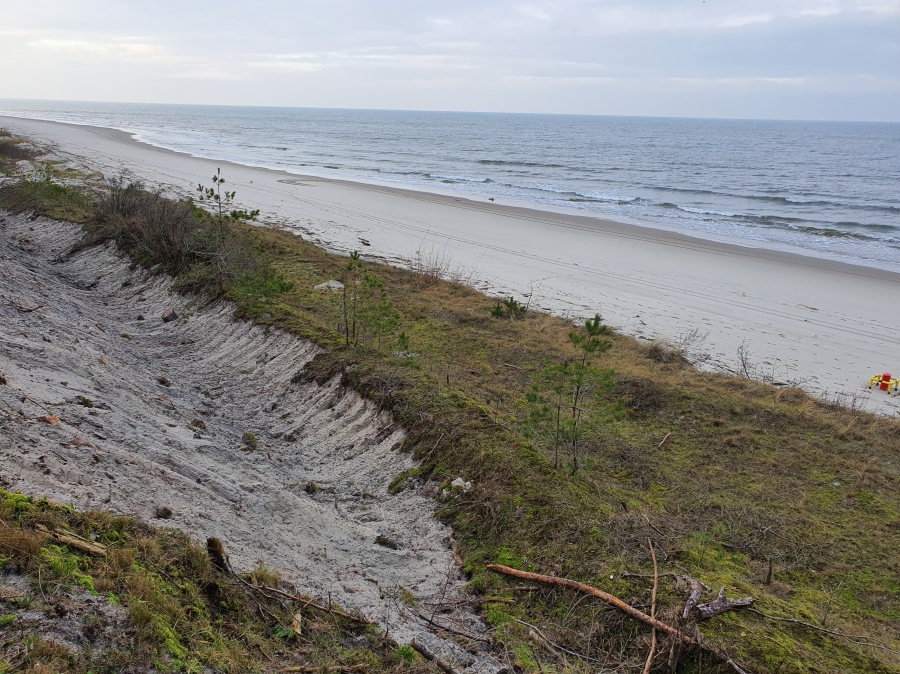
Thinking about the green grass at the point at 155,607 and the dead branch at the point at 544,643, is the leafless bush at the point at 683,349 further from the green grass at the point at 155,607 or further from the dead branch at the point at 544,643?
the green grass at the point at 155,607

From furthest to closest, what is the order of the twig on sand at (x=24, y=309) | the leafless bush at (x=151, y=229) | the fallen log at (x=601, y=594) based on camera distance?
1. the leafless bush at (x=151, y=229)
2. the twig on sand at (x=24, y=309)
3. the fallen log at (x=601, y=594)

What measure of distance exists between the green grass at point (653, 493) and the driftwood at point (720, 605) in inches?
2.7

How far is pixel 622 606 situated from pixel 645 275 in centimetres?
1827

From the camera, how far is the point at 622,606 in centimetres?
489

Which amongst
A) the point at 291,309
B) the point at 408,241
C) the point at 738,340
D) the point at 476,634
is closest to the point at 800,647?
the point at 476,634

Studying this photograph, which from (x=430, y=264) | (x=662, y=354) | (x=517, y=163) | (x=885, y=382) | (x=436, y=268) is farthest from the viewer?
(x=517, y=163)

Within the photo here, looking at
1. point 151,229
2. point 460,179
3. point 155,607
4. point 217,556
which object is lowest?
point 217,556

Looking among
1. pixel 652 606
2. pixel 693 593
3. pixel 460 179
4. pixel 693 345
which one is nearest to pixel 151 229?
pixel 693 345

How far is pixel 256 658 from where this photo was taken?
3.81m

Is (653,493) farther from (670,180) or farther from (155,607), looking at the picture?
(670,180)

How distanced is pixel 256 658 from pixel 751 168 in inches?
2776

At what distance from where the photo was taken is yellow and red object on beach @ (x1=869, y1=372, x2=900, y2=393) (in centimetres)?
1274

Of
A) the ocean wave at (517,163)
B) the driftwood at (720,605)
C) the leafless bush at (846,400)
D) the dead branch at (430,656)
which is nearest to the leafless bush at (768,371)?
the leafless bush at (846,400)

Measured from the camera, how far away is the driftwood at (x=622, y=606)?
4.36 meters
